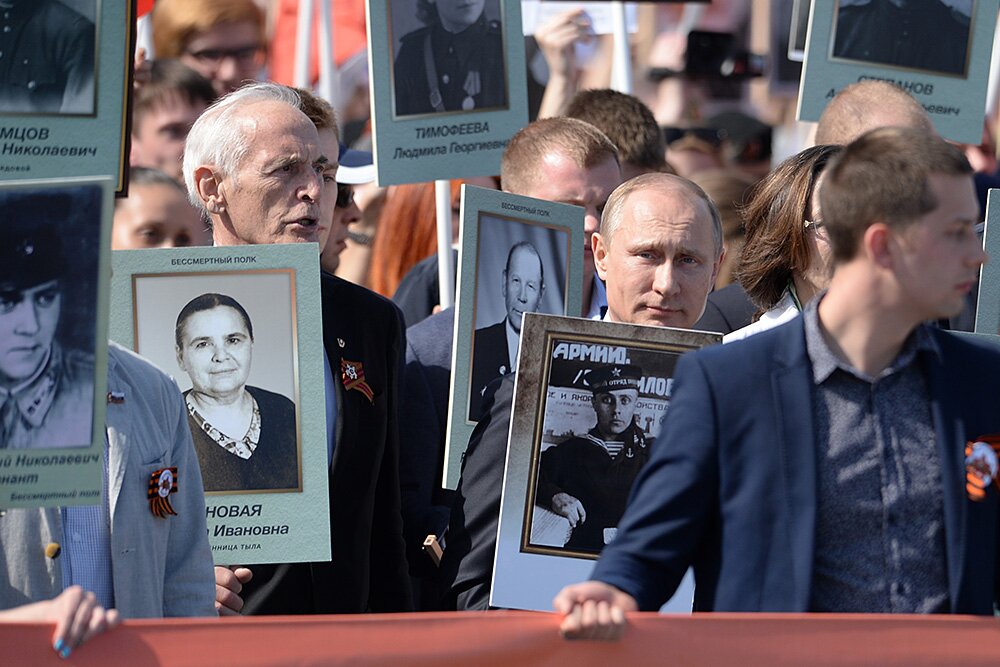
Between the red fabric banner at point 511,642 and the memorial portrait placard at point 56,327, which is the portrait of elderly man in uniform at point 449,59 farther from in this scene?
the red fabric banner at point 511,642

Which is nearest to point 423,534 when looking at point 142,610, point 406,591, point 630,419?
point 406,591

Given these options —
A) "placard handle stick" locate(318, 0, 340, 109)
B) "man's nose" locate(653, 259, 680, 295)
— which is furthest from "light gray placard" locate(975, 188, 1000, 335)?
"placard handle stick" locate(318, 0, 340, 109)

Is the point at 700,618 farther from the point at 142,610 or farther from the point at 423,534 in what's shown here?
the point at 423,534

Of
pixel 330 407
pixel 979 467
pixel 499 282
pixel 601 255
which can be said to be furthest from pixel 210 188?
pixel 979 467

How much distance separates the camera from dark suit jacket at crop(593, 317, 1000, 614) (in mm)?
2809

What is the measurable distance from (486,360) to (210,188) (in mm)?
857

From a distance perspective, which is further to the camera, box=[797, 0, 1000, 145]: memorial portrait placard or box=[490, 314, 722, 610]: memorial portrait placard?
box=[797, 0, 1000, 145]: memorial portrait placard

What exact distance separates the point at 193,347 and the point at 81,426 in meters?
0.74

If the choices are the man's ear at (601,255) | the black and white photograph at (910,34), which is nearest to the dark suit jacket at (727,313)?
the man's ear at (601,255)

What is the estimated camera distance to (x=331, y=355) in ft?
13.8

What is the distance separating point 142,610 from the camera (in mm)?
3322

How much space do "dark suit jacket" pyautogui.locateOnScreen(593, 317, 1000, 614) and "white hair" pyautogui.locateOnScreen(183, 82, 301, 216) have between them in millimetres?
1785

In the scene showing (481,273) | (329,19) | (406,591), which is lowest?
(406,591)

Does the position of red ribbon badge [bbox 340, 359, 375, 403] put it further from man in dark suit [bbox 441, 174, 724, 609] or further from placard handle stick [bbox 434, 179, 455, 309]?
placard handle stick [bbox 434, 179, 455, 309]
